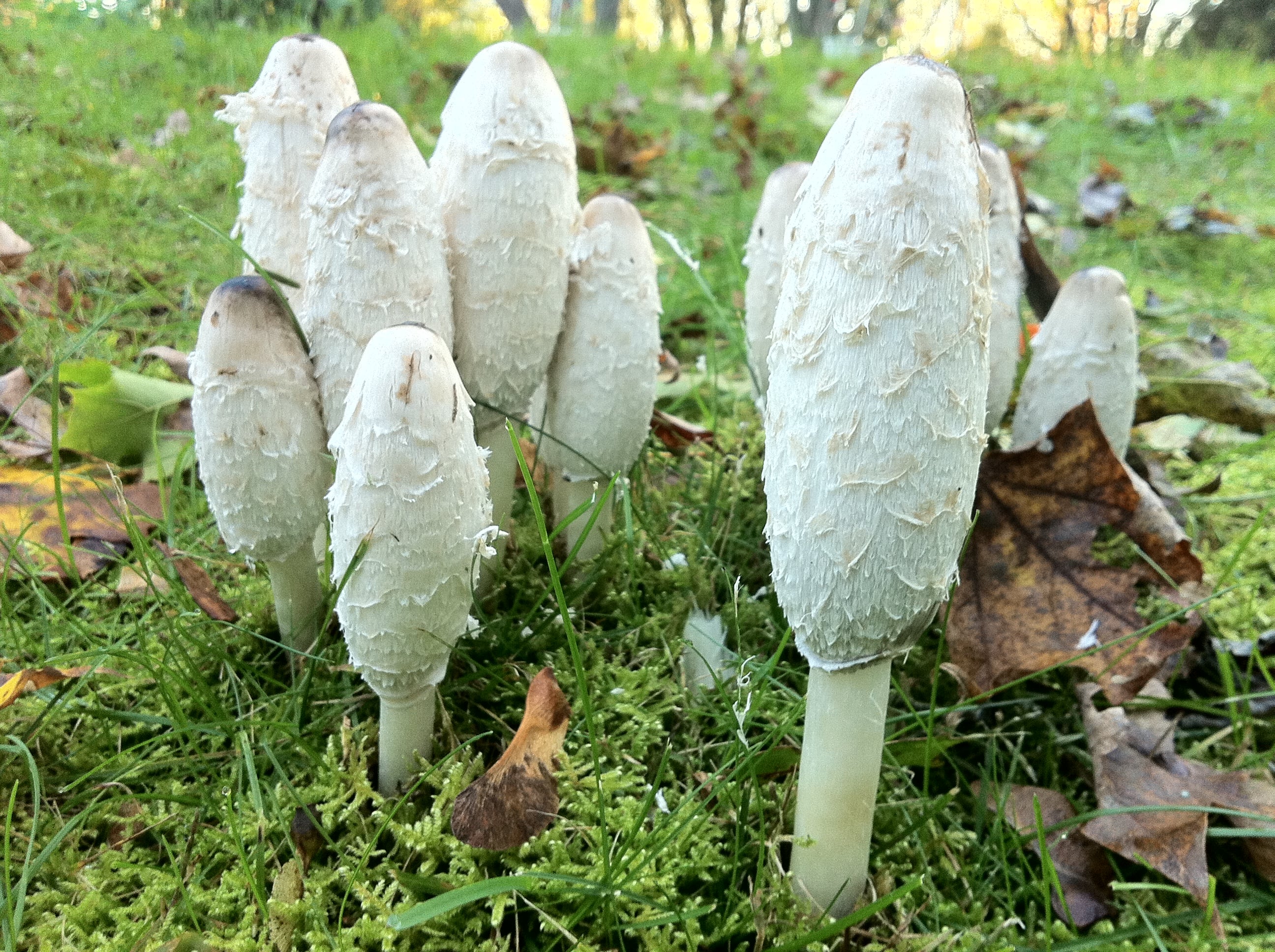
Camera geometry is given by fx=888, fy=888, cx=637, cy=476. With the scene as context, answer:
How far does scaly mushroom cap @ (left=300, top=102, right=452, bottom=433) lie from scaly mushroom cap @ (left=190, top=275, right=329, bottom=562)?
63mm

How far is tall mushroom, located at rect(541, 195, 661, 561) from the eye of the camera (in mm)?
1815

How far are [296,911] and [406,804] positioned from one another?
0.80 ft

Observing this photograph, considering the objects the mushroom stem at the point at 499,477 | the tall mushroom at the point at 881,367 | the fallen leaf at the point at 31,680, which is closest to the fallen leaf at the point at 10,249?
the fallen leaf at the point at 31,680

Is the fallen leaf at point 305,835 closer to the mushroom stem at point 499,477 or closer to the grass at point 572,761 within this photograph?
the grass at point 572,761

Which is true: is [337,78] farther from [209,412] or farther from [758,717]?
[758,717]

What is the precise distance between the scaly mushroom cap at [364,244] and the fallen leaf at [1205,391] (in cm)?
219

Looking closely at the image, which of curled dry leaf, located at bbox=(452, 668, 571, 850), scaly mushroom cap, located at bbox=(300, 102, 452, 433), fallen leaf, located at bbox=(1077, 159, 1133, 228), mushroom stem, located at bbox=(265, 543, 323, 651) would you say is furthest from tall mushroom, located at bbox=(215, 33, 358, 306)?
fallen leaf, located at bbox=(1077, 159, 1133, 228)

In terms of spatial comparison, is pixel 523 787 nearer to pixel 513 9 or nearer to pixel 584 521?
pixel 584 521

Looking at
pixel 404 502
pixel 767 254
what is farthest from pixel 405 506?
pixel 767 254

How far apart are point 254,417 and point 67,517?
91 cm

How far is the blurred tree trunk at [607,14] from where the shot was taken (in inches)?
402

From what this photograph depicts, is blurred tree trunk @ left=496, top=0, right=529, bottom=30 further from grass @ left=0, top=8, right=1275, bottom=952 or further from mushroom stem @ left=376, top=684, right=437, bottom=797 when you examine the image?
mushroom stem @ left=376, top=684, right=437, bottom=797

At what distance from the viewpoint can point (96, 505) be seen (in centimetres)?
213

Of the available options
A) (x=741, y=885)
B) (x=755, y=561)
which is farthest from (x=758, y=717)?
(x=755, y=561)
